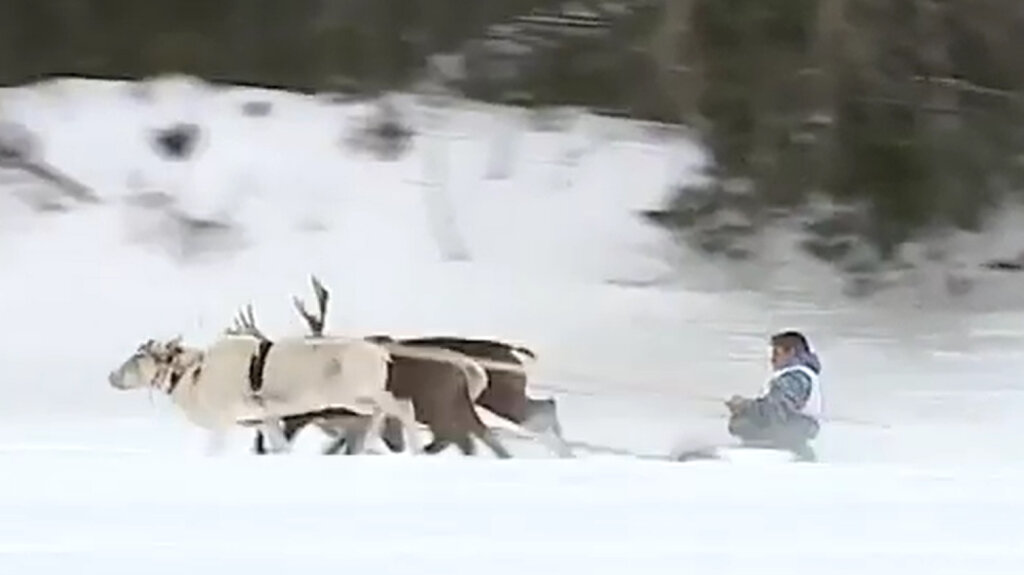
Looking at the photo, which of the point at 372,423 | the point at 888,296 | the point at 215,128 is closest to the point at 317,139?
the point at 215,128

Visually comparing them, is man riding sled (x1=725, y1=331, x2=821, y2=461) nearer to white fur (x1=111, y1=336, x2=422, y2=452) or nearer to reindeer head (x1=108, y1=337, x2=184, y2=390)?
white fur (x1=111, y1=336, x2=422, y2=452)

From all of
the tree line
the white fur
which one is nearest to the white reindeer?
the white fur

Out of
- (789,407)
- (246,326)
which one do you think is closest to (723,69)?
(789,407)

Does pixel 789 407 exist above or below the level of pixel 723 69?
below

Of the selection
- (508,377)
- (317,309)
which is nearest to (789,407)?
(508,377)

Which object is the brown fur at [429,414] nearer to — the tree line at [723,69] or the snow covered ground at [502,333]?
the snow covered ground at [502,333]

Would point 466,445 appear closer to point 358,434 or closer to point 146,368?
point 358,434

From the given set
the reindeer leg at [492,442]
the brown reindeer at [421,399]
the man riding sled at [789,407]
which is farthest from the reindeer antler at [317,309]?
the man riding sled at [789,407]
